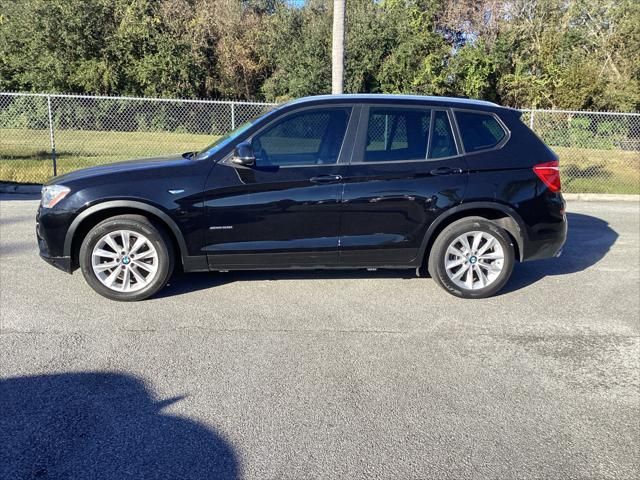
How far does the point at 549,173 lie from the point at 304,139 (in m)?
2.37

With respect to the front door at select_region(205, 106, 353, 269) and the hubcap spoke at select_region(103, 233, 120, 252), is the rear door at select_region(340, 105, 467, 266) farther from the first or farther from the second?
the hubcap spoke at select_region(103, 233, 120, 252)

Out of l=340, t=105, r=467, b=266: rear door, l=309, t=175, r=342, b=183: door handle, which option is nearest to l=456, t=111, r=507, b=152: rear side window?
l=340, t=105, r=467, b=266: rear door

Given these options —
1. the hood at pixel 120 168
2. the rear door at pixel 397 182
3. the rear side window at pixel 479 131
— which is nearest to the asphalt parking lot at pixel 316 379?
the rear door at pixel 397 182

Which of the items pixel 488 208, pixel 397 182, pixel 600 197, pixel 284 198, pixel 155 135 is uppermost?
pixel 155 135

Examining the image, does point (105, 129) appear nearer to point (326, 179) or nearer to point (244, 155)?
point (244, 155)

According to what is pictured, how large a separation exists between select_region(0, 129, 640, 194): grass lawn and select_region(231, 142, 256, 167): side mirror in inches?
317

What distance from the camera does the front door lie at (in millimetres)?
4930

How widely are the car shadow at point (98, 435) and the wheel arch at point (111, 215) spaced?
5.33 ft

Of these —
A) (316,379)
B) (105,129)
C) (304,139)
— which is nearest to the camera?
(316,379)

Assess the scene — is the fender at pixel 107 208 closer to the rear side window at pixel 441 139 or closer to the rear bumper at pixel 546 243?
the rear side window at pixel 441 139

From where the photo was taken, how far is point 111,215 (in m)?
4.98

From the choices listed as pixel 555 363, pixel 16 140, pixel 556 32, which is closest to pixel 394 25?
pixel 556 32

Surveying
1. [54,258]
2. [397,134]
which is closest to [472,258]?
[397,134]

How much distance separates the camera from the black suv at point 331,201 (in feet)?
16.1
